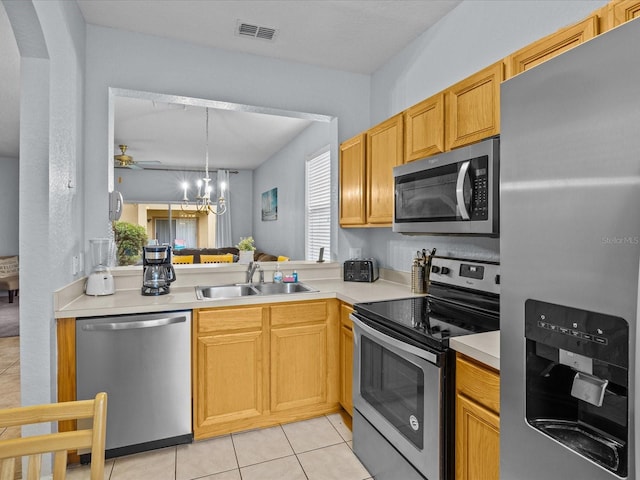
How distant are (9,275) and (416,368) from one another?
8.05 meters

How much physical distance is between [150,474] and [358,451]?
111cm

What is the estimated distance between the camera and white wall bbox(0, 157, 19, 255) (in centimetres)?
721

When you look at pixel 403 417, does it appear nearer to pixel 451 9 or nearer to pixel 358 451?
pixel 358 451

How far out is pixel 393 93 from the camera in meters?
3.05

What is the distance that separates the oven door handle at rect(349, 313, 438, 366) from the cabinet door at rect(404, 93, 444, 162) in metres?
1.03

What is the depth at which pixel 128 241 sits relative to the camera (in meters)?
2.97

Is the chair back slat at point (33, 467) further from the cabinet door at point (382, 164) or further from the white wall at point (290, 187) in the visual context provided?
the white wall at point (290, 187)

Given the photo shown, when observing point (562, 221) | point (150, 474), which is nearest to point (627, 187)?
point (562, 221)

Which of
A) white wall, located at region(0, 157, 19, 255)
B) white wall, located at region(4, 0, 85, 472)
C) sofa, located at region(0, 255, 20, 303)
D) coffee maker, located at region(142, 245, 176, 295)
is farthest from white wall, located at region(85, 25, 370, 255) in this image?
white wall, located at region(0, 157, 19, 255)

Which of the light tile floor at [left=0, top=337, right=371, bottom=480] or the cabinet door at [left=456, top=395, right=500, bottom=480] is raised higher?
the cabinet door at [left=456, top=395, right=500, bottom=480]

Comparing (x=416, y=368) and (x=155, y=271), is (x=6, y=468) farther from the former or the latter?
(x=155, y=271)

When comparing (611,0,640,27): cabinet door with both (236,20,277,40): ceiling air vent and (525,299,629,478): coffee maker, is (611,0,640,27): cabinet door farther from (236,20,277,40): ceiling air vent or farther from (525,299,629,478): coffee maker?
(236,20,277,40): ceiling air vent

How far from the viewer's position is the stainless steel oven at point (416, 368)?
1495 millimetres

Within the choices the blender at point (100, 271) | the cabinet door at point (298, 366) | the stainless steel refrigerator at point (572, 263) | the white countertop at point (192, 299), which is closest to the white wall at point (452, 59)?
the white countertop at point (192, 299)
